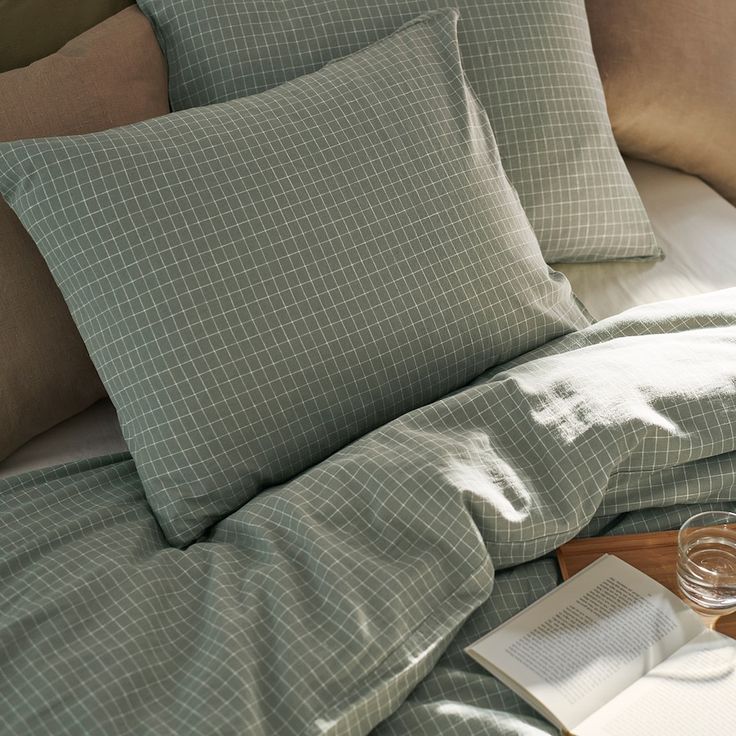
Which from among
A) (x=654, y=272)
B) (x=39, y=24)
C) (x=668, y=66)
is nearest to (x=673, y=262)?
(x=654, y=272)

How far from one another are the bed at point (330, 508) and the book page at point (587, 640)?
3 centimetres

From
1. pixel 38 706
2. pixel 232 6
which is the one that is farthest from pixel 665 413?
pixel 232 6

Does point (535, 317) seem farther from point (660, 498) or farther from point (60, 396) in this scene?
point (60, 396)

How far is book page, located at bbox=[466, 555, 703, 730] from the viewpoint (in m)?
0.88

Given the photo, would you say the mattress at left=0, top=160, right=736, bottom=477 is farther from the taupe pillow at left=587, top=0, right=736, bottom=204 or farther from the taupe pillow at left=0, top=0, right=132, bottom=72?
the taupe pillow at left=0, top=0, right=132, bottom=72

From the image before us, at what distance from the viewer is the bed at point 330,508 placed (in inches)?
33.7

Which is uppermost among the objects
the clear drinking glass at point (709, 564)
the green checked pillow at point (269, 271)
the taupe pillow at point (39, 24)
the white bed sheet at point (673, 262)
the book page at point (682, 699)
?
the taupe pillow at point (39, 24)

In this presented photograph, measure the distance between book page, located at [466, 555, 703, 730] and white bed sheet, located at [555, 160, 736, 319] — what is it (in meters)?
0.59

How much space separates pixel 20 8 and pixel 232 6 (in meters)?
0.31

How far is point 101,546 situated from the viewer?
102cm

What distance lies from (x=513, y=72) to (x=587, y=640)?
90 centimetres

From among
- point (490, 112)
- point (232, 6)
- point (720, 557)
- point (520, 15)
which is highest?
point (232, 6)

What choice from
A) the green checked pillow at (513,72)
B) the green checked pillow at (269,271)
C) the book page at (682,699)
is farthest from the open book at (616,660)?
the green checked pillow at (513,72)

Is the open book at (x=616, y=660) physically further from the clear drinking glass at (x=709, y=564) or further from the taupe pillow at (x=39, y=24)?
the taupe pillow at (x=39, y=24)
